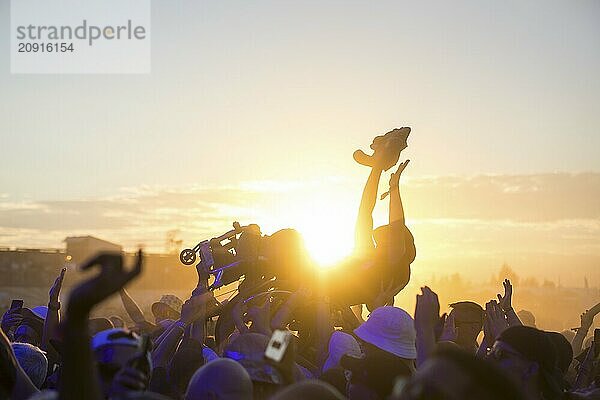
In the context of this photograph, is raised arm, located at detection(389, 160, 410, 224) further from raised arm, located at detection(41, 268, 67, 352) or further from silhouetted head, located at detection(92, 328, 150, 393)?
silhouetted head, located at detection(92, 328, 150, 393)

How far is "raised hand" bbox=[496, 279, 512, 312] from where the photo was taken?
600 cm

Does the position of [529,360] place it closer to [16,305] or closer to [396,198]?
[396,198]

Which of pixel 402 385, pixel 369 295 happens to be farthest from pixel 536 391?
pixel 369 295

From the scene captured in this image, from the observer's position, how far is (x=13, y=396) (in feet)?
12.0

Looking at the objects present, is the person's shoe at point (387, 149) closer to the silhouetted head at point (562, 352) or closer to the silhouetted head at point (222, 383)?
the silhouetted head at point (562, 352)

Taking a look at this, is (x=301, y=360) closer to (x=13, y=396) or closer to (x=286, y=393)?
(x=13, y=396)

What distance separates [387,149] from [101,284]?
501cm

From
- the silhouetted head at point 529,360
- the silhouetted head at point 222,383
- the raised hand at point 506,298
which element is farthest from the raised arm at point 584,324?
the silhouetted head at point 222,383

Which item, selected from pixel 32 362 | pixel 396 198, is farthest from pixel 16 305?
pixel 396 198

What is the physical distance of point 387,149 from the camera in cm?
718

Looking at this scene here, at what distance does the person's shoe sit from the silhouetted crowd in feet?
0.04

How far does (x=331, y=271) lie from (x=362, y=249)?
0.37 m

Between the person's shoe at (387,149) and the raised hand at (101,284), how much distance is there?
16.2ft

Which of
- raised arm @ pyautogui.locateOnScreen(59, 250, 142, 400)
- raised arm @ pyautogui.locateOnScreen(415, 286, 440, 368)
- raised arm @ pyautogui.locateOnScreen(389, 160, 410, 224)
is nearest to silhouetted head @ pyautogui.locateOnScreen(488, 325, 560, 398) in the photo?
raised arm @ pyautogui.locateOnScreen(415, 286, 440, 368)
